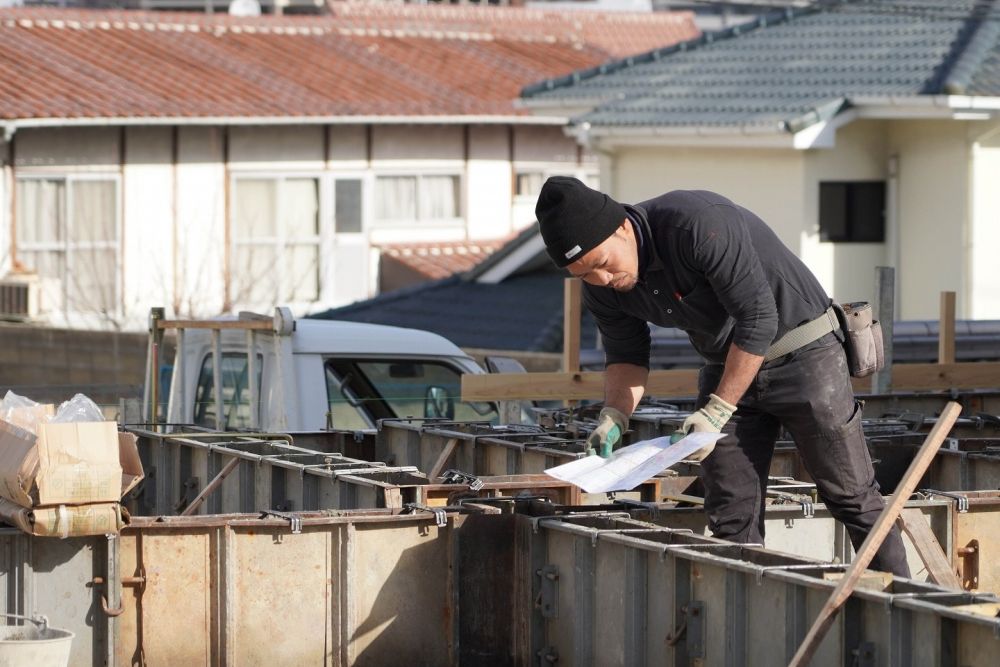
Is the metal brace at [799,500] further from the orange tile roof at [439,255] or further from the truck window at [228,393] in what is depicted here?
the orange tile roof at [439,255]

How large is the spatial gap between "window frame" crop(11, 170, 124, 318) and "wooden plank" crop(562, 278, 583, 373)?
13.2 m

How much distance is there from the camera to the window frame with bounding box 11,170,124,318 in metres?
24.3

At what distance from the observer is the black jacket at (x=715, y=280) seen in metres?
6.00

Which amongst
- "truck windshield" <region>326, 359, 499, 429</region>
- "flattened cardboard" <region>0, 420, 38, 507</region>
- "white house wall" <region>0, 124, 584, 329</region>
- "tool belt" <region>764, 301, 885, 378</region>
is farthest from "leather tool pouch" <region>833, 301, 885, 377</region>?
"white house wall" <region>0, 124, 584, 329</region>

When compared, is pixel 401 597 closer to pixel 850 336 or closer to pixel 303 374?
pixel 850 336

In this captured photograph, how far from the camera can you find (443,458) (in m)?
8.66

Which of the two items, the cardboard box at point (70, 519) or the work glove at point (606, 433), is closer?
the cardboard box at point (70, 519)

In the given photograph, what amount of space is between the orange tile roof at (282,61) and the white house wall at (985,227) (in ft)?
34.4

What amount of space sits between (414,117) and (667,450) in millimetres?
20643

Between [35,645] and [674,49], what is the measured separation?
1750cm

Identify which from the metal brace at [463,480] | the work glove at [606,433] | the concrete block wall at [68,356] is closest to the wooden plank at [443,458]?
the metal brace at [463,480]

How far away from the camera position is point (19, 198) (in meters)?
24.3

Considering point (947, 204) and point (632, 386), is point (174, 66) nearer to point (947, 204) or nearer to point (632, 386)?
point (947, 204)

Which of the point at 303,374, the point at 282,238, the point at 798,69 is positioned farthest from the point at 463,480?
the point at 282,238
